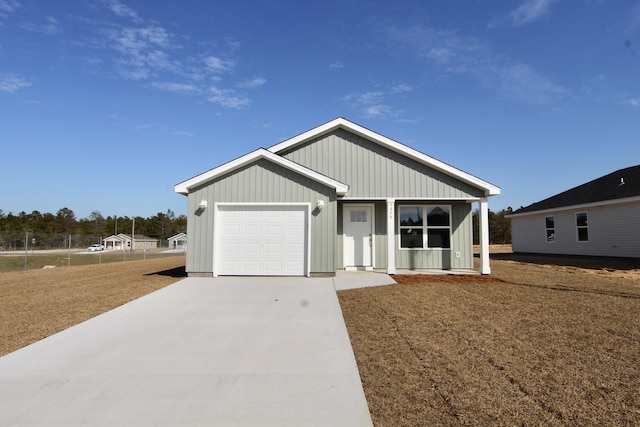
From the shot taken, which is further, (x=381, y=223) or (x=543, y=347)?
(x=381, y=223)

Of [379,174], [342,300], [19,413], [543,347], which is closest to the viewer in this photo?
[19,413]

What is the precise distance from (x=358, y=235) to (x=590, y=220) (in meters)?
13.5

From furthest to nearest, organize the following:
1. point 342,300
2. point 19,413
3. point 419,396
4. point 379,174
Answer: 1. point 379,174
2. point 342,300
3. point 419,396
4. point 19,413

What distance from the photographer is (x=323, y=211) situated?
35.2 ft

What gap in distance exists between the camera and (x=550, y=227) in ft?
71.0

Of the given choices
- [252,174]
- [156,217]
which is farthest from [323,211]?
[156,217]

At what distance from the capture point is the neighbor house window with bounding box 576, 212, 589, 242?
747 inches

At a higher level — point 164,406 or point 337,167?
point 337,167

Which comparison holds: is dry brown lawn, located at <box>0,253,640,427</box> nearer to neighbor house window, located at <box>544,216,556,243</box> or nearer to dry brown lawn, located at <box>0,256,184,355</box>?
dry brown lawn, located at <box>0,256,184,355</box>

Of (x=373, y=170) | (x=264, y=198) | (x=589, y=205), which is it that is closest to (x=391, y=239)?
(x=373, y=170)

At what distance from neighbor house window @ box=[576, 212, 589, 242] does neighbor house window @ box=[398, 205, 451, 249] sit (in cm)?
1085

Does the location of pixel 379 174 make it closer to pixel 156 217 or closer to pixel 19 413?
pixel 19 413

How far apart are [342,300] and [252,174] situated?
498cm

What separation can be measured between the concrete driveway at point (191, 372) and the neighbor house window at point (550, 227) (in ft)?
64.0
